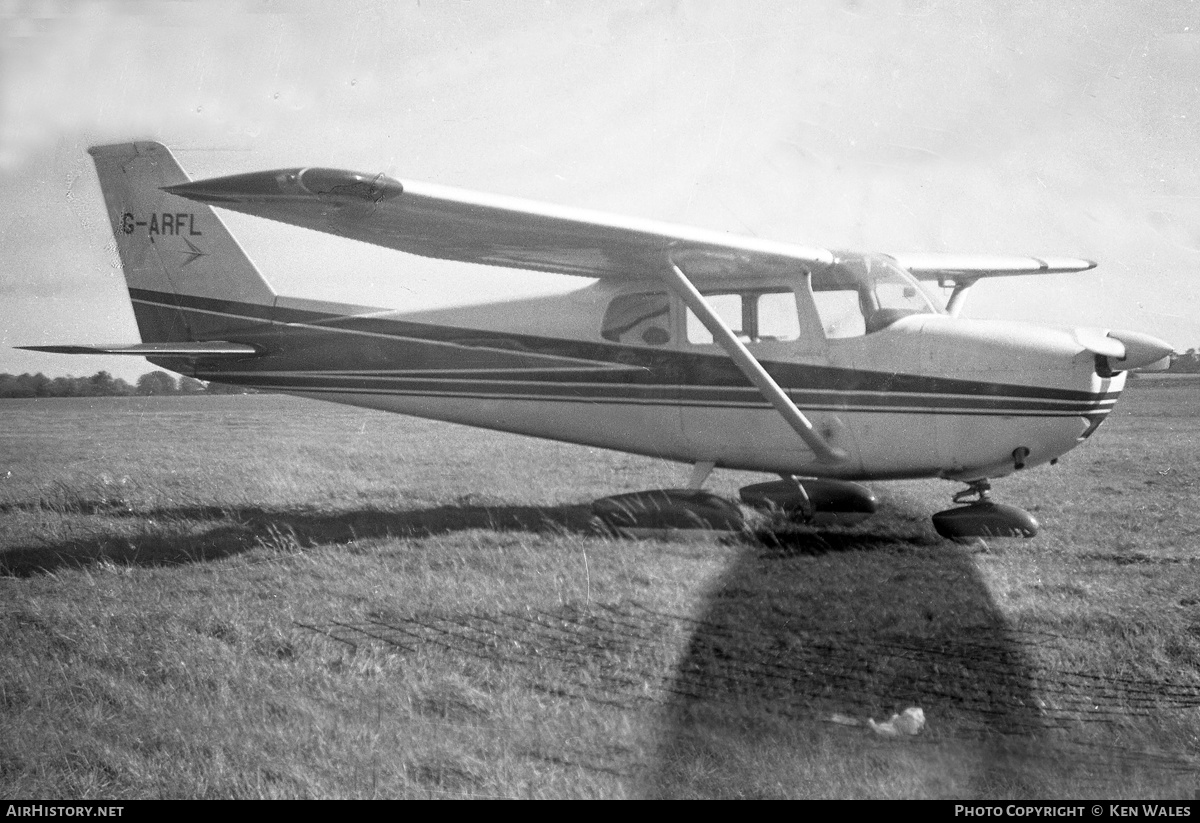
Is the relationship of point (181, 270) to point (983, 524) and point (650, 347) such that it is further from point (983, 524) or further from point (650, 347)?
point (983, 524)

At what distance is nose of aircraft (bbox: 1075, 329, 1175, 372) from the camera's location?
5410mm

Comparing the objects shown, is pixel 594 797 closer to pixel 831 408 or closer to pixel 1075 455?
pixel 831 408

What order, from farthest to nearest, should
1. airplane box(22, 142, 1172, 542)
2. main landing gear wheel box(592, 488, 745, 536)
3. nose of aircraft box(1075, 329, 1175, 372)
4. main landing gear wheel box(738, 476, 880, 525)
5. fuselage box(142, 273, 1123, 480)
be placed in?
1. main landing gear wheel box(738, 476, 880, 525)
2. main landing gear wheel box(592, 488, 745, 536)
3. fuselage box(142, 273, 1123, 480)
4. airplane box(22, 142, 1172, 542)
5. nose of aircraft box(1075, 329, 1175, 372)

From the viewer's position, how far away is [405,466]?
9625 mm

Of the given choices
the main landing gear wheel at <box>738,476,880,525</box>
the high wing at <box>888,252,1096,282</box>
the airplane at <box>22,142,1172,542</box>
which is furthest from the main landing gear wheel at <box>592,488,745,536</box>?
the high wing at <box>888,252,1096,282</box>

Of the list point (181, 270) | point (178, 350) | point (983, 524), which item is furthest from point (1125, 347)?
point (181, 270)

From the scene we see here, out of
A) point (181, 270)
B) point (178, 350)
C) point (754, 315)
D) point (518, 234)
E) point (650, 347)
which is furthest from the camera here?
point (181, 270)

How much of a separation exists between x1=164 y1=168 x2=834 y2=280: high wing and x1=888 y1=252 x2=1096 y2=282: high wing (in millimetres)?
2499

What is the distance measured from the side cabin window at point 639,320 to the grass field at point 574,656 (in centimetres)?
153

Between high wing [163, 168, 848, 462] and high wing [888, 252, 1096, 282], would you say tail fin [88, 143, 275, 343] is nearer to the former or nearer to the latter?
high wing [163, 168, 848, 462]

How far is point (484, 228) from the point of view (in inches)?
229

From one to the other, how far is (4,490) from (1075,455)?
11.0 metres

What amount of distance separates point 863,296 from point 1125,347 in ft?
5.74
